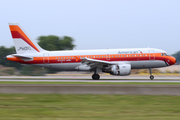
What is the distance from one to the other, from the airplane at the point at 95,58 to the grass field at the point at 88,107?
14155 millimetres

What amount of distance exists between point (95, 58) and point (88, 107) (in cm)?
1804

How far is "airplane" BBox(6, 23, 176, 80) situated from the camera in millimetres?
27212

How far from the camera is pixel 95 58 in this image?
2803 centimetres

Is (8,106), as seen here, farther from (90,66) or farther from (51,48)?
(51,48)

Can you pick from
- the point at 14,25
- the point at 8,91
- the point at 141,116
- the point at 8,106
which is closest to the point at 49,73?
the point at 14,25

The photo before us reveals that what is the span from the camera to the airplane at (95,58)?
27212mm

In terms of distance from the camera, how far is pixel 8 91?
13508 millimetres

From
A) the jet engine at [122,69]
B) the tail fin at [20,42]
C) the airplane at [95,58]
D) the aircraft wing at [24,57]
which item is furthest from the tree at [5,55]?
the jet engine at [122,69]

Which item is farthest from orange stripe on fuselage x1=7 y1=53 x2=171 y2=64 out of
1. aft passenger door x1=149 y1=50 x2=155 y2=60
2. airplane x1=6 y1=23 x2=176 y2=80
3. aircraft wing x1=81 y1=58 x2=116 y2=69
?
aircraft wing x1=81 y1=58 x2=116 y2=69

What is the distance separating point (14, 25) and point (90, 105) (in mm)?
22130

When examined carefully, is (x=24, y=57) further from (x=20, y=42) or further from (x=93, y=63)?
(x=93, y=63)

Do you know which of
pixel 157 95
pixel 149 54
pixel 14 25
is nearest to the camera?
pixel 157 95

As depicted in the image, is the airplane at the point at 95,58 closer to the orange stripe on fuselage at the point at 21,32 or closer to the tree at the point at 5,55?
the orange stripe on fuselage at the point at 21,32

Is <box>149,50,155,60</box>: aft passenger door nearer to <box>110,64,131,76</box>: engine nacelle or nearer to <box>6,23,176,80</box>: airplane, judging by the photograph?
<box>6,23,176,80</box>: airplane
